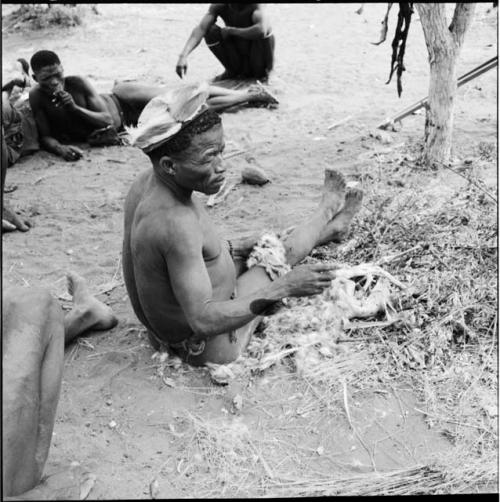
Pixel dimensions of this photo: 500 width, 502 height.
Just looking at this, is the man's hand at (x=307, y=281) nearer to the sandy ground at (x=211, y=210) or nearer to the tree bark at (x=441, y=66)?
the sandy ground at (x=211, y=210)

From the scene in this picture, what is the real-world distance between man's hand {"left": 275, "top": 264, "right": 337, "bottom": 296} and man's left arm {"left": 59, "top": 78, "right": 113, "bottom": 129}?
11.0 feet

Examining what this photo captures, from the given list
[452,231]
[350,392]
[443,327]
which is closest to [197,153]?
[350,392]

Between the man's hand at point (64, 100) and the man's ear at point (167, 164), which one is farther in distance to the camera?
the man's hand at point (64, 100)

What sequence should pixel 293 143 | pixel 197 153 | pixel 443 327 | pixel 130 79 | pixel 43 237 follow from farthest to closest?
1. pixel 130 79
2. pixel 293 143
3. pixel 43 237
4. pixel 443 327
5. pixel 197 153

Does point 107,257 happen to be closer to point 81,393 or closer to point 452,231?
point 81,393

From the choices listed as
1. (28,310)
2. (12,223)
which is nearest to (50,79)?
(12,223)

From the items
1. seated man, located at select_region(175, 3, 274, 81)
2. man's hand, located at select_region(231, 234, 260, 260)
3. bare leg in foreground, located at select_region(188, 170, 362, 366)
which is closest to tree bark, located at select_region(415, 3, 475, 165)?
bare leg in foreground, located at select_region(188, 170, 362, 366)

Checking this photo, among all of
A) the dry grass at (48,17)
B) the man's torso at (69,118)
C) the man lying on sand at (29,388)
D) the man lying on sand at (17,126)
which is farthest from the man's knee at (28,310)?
the dry grass at (48,17)

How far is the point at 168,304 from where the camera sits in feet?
9.57

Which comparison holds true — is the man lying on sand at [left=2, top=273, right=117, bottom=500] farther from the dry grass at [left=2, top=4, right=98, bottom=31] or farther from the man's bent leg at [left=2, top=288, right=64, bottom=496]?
the dry grass at [left=2, top=4, right=98, bottom=31]

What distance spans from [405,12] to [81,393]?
9.46 ft

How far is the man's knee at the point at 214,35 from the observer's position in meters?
6.65

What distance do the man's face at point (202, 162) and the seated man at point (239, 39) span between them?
12.6 feet

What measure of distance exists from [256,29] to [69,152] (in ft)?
7.06
